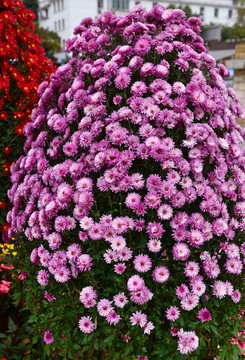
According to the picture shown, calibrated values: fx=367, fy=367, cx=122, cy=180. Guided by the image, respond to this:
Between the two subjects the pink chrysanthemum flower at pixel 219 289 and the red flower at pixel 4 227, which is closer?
the pink chrysanthemum flower at pixel 219 289

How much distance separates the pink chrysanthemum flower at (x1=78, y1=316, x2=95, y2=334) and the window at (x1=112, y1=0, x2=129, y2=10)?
51501mm

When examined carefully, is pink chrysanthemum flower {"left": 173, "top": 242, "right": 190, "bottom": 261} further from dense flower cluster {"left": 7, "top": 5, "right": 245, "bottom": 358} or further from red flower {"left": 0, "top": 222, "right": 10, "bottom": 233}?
red flower {"left": 0, "top": 222, "right": 10, "bottom": 233}

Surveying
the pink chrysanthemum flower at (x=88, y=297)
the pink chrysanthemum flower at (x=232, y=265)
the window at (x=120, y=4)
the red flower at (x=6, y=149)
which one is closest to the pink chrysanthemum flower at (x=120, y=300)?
the pink chrysanthemum flower at (x=88, y=297)

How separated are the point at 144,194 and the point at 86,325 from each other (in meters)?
0.76

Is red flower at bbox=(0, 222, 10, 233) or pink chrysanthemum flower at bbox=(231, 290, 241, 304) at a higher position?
pink chrysanthemum flower at bbox=(231, 290, 241, 304)

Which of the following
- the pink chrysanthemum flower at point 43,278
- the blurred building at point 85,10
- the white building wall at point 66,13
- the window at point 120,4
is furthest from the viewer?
the window at point 120,4

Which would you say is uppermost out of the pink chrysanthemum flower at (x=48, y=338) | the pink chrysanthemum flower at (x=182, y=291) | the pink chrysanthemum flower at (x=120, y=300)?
the pink chrysanthemum flower at (x=182, y=291)

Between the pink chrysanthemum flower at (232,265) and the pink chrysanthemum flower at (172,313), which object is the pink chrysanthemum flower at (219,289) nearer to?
the pink chrysanthemum flower at (232,265)

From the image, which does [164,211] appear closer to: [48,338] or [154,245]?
[154,245]

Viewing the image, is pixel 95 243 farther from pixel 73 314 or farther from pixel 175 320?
pixel 175 320

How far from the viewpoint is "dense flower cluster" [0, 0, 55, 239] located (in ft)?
10.2

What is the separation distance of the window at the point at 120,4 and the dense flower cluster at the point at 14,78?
49353 mm

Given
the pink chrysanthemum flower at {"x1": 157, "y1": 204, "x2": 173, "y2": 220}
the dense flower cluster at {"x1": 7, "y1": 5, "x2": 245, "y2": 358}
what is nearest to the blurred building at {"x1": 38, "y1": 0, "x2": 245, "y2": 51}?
the dense flower cluster at {"x1": 7, "y1": 5, "x2": 245, "y2": 358}

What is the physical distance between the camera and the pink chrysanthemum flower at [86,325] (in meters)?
1.92
